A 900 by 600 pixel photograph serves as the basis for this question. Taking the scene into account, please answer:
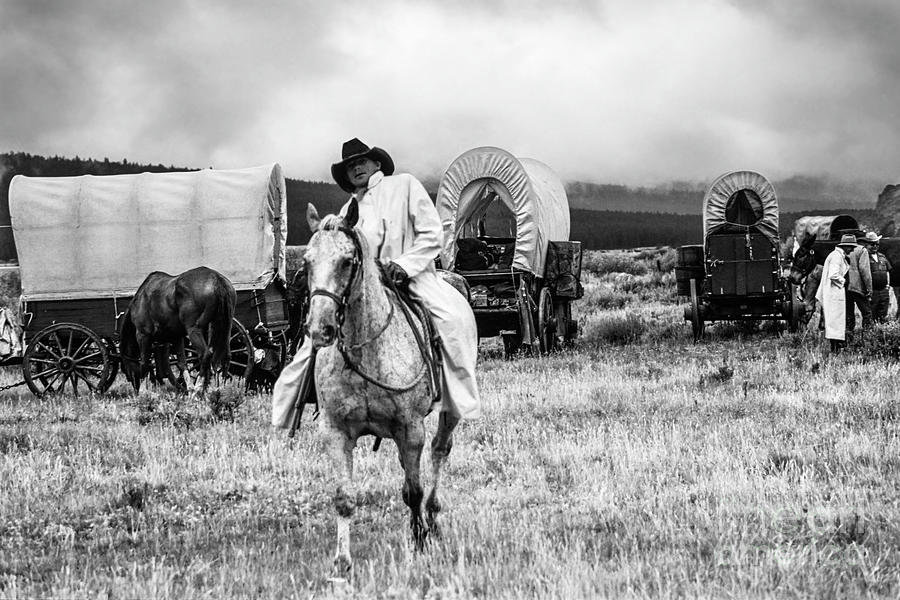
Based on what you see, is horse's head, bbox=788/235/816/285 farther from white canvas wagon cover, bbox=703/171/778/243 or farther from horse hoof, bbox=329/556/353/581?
horse hoof, bbox=329/556/353/581

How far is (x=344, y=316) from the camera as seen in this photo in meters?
4.28

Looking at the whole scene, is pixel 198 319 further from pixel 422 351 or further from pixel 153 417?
pixel 422 351

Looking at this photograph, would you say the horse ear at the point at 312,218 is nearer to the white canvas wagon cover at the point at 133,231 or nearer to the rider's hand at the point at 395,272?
the rider's hand at the point at 395,272

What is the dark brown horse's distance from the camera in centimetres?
1060

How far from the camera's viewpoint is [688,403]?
29.4 feet

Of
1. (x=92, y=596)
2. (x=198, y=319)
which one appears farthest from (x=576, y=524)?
(x=198, y=319)

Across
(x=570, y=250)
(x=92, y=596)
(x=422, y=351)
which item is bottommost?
(x=92, y=596)

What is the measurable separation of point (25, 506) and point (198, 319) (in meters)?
5.19

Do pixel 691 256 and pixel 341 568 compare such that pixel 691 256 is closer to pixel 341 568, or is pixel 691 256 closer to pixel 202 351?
pixel 202 351

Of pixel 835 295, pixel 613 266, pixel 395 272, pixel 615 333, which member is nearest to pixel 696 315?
pixel 615 333

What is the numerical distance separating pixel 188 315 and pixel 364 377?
6821 millimetres

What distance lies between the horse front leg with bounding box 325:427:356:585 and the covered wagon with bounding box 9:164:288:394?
7579mm

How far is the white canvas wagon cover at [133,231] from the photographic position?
473 inches

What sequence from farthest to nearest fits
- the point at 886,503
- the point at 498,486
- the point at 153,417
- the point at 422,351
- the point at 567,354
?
the point at 567,354 < the point at 153,417 < the point at 498,486 < the point at 886,503 < the point at 422,351
